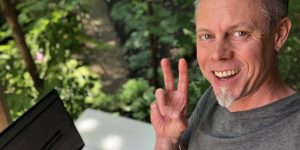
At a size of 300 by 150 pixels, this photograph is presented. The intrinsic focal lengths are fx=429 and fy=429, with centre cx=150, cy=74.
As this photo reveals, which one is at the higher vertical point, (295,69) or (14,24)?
(14,24)

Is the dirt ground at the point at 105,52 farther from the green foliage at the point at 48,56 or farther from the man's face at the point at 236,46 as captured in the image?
the man's face at the point at 236,46

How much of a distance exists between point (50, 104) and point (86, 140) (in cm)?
50

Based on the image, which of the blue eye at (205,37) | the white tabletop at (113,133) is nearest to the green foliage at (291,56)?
the white tabletop at (113,133)

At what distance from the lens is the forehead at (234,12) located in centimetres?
118

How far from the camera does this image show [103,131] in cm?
219

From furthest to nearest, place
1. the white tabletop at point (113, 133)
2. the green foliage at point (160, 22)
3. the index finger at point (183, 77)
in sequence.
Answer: the green foliage at point (160, 22) → the white tabletop at point (113, 133) → the index finger at point (183, 77)

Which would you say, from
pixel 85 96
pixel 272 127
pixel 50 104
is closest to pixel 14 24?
pixel 85 96

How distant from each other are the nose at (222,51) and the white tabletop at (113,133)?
36.7 inches

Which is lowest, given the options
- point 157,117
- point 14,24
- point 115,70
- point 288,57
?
point 115,70

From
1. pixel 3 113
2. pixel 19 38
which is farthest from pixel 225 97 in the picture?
pixel 19 38

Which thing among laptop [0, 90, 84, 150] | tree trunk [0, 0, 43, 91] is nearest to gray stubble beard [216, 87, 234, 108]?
laptop [0, 90, 84, 150]

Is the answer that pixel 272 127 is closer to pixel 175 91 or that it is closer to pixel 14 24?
pixel 175 91

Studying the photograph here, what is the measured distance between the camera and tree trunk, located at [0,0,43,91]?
8.46 ft

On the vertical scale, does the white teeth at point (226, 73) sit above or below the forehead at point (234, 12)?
below
